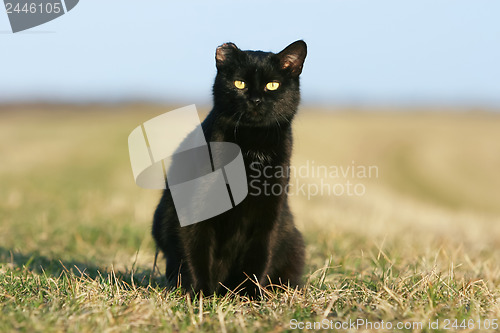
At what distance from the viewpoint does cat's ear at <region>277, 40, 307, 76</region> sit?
3596 mm

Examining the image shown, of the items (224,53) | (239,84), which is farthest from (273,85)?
(224,53)

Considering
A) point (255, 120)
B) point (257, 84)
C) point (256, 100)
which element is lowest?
point (255, 120)

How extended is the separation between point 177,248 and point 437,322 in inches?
71.8

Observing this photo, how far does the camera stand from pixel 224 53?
3.55 m

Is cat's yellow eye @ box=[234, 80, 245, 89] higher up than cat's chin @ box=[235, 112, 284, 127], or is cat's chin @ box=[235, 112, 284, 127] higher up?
cat's yellow eye @ box=[234, 80, 245, 89]

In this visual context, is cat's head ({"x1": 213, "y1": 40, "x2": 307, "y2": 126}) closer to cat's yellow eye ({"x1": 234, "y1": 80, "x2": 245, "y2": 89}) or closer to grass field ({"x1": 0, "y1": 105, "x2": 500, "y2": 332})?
cat's yellow eye ({"x1": 234, "y1": 80, "x2": 245, "y2": 89})

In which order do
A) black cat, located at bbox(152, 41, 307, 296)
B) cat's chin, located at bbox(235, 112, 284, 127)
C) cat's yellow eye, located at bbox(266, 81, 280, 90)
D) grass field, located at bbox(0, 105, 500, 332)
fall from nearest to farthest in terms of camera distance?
1. grass field, located at bbox(0, 105, 500, 332)
2. black cat, located at bbox(152, 41, 307, 296)
3. cat's chin, located at bbox(235, 112, 284, 127)
4. cat's yellow eye, located at bbox(266, 81, 280, 90)

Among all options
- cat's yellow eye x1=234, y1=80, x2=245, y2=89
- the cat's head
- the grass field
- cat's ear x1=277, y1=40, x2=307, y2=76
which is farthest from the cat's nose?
the grass field

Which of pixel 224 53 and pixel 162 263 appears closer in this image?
pixel 224 53

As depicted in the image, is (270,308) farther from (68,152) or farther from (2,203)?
(68,152)

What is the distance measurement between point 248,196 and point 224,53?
3.74 ft

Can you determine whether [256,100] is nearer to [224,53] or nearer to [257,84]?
[257,84]

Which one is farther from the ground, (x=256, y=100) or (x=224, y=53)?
(x=224, y=53)

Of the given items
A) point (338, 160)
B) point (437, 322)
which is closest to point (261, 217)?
point (437, 322)
